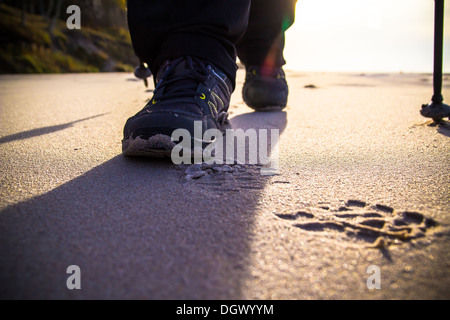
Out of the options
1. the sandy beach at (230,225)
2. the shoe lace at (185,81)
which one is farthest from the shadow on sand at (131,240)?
the shoe lace at (185,81)

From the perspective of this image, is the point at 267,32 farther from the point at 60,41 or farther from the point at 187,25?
the point at 60,41

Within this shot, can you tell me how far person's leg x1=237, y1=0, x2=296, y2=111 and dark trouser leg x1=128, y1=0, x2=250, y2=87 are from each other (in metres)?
0.66

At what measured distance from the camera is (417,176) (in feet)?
2.63

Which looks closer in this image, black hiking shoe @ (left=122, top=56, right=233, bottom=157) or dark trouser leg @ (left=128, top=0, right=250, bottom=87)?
black hiking shoe @ (left=122, top=56, right=233, bottom=157)

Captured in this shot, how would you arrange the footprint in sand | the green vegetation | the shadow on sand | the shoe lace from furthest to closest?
the green vegetation < the shoe lace < the footprint in sand < the shadow on sand

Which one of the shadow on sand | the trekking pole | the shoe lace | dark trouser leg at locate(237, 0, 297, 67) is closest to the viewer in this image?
the shadow on sand

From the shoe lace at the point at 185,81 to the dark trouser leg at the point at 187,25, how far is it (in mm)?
31

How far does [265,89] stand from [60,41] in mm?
15437

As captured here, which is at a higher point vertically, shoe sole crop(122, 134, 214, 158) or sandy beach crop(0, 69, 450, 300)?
shoe sole crop(122, 134, 214, 158)

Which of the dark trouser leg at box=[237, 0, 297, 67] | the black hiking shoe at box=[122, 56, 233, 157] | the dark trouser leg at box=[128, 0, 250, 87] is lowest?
the black hiking shoe at box=[122, 56, 233, 157]

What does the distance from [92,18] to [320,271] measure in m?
21.9

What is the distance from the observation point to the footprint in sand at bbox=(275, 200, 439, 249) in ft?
1.75

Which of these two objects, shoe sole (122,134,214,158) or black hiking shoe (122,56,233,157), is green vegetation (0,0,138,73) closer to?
black hiking shoe (122,56,233,157)

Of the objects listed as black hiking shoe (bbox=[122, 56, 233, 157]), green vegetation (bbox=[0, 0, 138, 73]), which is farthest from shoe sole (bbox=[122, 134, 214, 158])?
green vegetation (bbox=[0, 0, 138, 73])
